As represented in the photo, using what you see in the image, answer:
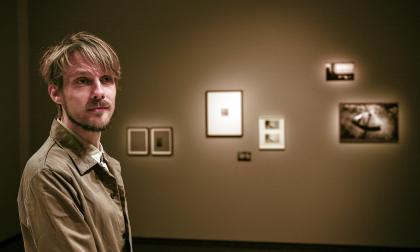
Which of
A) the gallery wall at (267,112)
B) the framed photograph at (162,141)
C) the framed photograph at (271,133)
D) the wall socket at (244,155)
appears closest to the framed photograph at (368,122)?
the gallery wall at (267,112)

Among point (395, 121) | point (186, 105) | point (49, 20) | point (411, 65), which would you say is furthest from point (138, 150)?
point (411, 65)

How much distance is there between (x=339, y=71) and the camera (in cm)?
464

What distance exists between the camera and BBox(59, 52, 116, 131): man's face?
3.73 ft

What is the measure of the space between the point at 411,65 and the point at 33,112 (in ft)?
17.9

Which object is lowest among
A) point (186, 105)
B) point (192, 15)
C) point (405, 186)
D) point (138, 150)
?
point (405, 186)

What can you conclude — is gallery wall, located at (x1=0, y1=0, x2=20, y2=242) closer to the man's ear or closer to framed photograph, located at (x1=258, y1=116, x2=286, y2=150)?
framed photograph, located at (x1=258, y1=116, x2=286, y2=150)

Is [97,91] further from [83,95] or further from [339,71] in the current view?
[339,71]

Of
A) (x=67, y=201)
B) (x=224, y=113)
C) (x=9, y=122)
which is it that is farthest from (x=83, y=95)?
(x=9, y=122)

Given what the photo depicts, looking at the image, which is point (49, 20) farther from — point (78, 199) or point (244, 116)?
point (78, 199)

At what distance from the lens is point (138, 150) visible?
16.6ft

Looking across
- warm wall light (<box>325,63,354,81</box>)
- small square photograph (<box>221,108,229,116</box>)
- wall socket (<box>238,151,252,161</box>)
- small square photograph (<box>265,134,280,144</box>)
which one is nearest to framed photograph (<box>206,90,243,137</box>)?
small square photograph (<box>221,108,229,116</box>)

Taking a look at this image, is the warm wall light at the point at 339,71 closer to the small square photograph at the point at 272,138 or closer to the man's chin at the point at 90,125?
the small square photograph at the point at 272,138

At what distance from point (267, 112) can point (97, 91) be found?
3.83m

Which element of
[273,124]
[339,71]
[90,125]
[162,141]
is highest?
[339,71]
